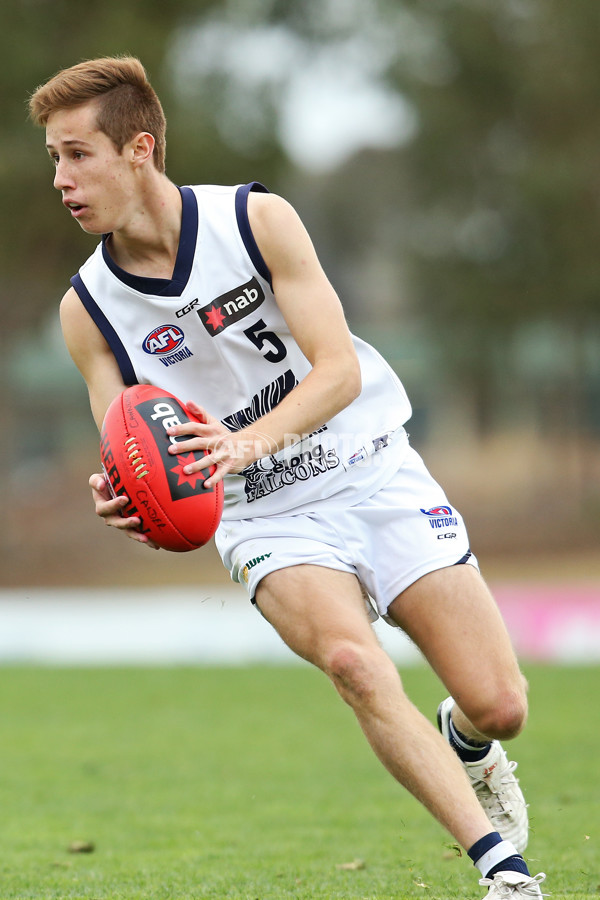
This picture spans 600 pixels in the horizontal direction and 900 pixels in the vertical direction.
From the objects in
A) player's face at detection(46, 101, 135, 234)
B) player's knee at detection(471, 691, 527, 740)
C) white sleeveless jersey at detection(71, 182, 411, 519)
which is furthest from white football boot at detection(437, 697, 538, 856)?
player's face at detection(46, 101, 135, 234)

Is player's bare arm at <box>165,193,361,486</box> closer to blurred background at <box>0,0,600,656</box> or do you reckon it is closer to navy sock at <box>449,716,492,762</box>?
navy sock at <box>449,716,492,762</box>

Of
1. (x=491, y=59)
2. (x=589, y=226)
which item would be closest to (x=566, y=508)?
(x=589, y=226)

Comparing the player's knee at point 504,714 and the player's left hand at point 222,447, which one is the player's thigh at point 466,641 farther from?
the player's left hand at point 222,447

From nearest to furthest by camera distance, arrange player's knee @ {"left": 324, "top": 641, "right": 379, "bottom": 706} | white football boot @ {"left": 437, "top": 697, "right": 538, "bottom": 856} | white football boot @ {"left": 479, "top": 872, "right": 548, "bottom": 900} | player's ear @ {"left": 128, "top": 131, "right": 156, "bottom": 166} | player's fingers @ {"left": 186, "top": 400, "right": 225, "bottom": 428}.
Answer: white football boot @ {"left": 479, "top": 872, "right": 548, "bottom": 900}
player's knee @ {"left": 324, "top": 641, "right": 379, "bottom": 706}
player's fingers @ {"left": 186, "top": 400, "right": 225, "bottom": 428}
player's ear @ {"left": 128, "top": 131, "right": 156, "bottom": 166}
white football boot @ {"left": 437, "top": 697, "right": 538, "bottom": 856}

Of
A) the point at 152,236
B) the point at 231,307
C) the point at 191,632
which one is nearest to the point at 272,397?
Result: the point at 231,307

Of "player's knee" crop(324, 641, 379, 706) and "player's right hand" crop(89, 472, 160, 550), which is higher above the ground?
"player's right hand" crop(89, 472, 160, 550)

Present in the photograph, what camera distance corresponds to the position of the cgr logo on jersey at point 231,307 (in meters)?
4.24

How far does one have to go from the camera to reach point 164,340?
14.1 feet

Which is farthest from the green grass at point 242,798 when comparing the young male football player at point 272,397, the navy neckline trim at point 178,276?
the navy neckline trim at point 178,276

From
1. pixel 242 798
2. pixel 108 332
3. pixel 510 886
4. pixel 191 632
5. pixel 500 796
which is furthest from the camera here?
pixel 191 632

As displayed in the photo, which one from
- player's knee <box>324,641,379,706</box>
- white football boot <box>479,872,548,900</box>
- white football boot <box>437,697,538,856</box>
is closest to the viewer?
white football boot <box>479,872,548,900</box>

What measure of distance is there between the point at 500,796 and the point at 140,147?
273cm

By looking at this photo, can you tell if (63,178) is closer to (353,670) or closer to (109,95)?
(109,95)

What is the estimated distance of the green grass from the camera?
15.0 ft
